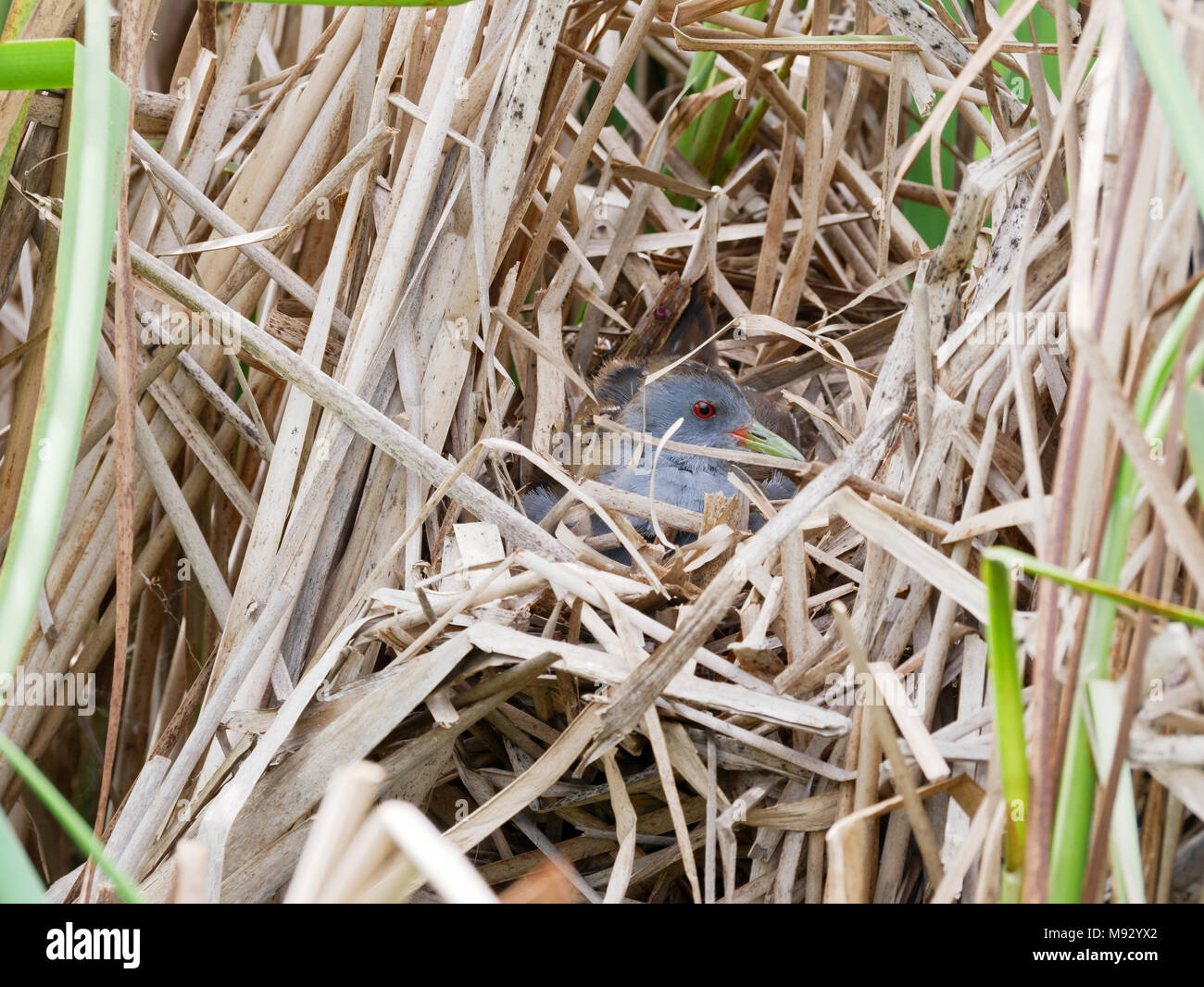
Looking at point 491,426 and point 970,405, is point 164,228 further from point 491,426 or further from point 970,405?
point 970,405

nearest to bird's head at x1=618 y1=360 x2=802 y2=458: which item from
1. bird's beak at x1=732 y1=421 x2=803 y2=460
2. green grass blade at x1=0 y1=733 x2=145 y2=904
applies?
bird's beak at x1=732 y1=421 x2=803 y2=460

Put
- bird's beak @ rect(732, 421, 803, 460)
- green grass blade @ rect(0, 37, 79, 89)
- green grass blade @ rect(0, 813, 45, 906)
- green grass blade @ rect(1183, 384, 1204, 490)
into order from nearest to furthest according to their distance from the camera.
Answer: green grass blade @ rect(0, 813, 45, 906), green grass blade @ rect(1183, 384, 1204, 490), green grass blade @ rect(0, 37, 79, 89), bird's beak @ rect(732, 421, 803, 460)

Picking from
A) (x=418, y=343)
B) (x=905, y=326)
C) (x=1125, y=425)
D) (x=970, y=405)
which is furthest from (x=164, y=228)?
(x=1125, y=425)
